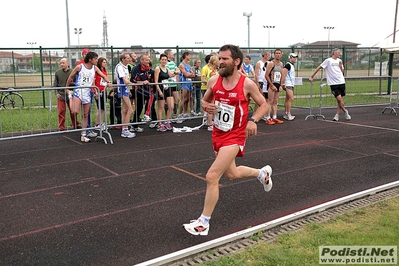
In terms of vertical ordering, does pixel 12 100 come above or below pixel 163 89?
below

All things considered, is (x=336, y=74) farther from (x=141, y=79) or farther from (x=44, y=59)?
(x=44, y=59)

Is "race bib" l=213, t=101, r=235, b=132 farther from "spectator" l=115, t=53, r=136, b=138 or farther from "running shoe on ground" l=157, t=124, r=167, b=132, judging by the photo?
"running shoe on ground" l=157, t=124, r=167, b=132

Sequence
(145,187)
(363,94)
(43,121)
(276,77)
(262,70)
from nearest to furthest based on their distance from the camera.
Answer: (145,187) < (276,77) < (43,121) < (262,70) < (363,94)

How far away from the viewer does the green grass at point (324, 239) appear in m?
3.71

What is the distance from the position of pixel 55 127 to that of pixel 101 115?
2255 mm

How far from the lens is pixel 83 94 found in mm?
9297

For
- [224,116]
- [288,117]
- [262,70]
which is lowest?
[288,117]

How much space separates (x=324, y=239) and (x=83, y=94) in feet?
22.2

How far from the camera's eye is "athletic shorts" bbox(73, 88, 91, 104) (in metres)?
9.21

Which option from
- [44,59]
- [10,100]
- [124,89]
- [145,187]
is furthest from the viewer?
[44,59]

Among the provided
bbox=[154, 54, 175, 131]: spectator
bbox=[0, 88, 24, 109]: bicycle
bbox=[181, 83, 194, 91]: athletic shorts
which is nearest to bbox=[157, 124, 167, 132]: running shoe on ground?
bbox=[154, 54, 175, 131]: spectator

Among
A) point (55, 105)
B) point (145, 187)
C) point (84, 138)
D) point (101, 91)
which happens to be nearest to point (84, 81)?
point (101, 91)

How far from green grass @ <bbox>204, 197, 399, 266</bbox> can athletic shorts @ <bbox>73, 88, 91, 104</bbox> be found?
21.0 ft

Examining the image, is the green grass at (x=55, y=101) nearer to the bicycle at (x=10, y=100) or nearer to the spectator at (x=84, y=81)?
the bicycle at (x=10, y=100)
